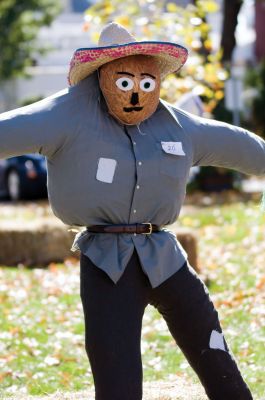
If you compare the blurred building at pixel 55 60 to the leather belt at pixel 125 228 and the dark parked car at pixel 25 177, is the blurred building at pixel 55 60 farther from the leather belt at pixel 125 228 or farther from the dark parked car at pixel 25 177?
the leather belt at pixel 125 228

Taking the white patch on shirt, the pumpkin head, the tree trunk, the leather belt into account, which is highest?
the pumpkin head

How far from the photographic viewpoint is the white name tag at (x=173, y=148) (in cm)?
355

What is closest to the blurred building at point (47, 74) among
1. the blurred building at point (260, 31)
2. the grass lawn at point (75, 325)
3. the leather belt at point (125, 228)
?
the blurred building at point (260, 31)

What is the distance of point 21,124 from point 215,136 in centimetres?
87

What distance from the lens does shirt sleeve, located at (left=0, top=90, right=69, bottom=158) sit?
3.37 m

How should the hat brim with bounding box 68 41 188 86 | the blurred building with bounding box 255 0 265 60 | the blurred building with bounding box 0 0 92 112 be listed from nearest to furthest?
the hat brim with bounding box 68 41 188 86, the blurred building with bounding box 0 0 92 112, the blurred building with bounding box 255 0 265 60

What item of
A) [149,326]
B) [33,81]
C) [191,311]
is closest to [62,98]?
[191,311]

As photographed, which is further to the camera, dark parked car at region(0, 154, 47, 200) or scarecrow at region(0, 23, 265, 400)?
dark parked car at region(0, 154, 47, 200)

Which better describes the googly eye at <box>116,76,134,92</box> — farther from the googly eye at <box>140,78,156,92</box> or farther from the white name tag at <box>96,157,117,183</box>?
the white name tag at <box>96,157,117,183</box>

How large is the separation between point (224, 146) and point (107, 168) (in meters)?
0.59

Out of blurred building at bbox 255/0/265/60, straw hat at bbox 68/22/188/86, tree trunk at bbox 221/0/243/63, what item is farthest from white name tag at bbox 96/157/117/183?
blurred building at bbox 255/0/265/60

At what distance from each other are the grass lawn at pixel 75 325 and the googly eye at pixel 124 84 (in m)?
1.31

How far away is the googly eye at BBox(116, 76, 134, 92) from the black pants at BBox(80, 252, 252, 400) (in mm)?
680

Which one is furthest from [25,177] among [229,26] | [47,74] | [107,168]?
[107,168]
